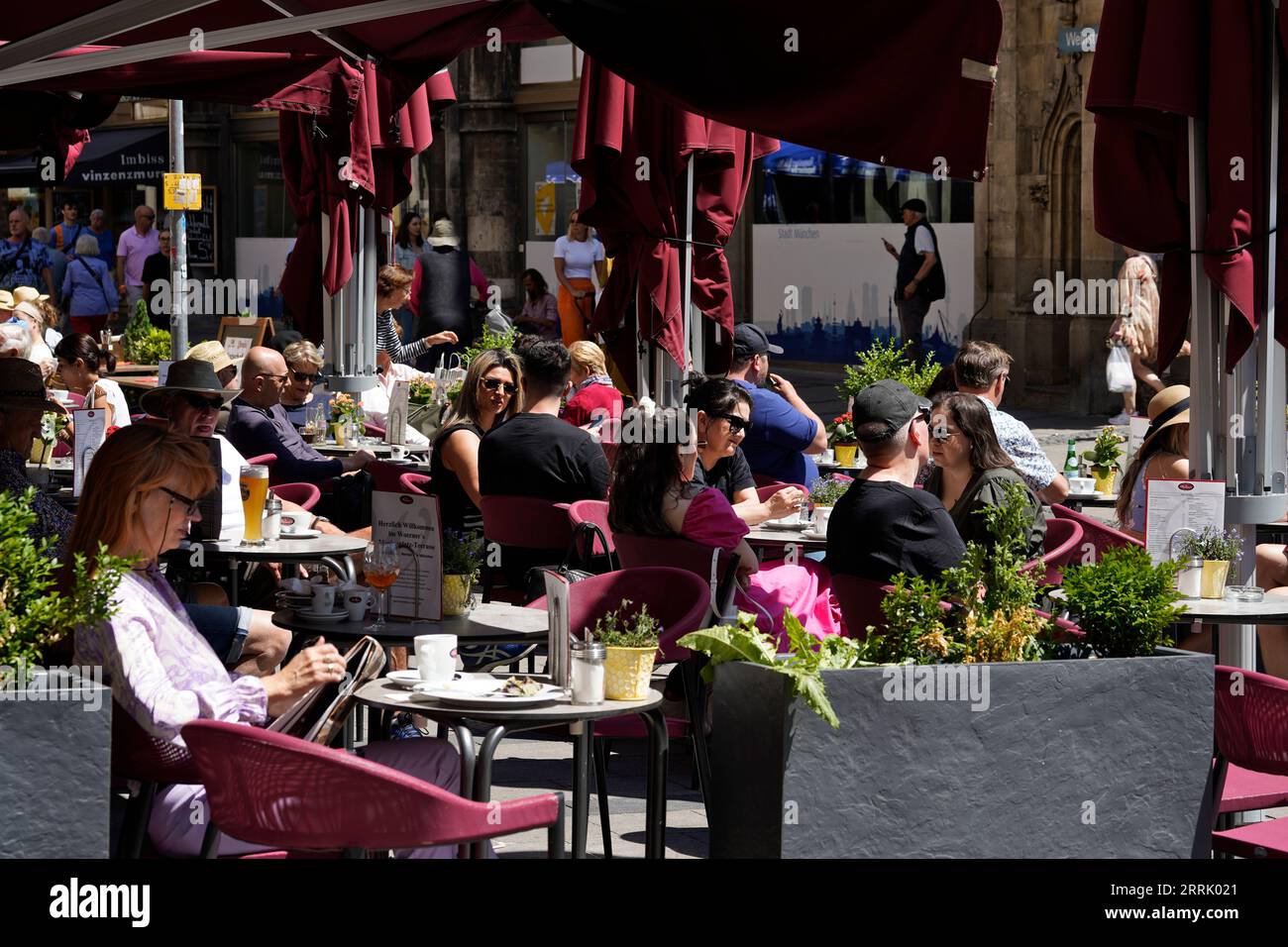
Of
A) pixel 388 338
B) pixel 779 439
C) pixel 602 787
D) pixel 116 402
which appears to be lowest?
pixel 602 787

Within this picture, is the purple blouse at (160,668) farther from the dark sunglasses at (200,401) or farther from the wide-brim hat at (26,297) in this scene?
the wide-brim hat at (26,297)

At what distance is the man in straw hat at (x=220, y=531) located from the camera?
5.92 m

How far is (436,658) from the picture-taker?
4.77 meters

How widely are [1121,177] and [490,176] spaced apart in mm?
20559

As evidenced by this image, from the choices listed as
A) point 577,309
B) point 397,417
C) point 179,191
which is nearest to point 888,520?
point 397,417

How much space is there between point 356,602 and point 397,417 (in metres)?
5.09

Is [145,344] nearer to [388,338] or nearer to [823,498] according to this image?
[388,338]

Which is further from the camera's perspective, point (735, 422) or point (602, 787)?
point (735, 422)

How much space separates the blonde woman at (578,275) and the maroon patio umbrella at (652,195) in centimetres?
1224

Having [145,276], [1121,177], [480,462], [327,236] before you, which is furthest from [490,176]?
[1121,177]

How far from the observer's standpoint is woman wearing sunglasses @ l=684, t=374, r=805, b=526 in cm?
769

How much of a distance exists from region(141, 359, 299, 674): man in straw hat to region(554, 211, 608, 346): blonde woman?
12410mm
